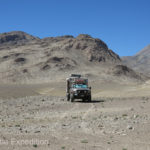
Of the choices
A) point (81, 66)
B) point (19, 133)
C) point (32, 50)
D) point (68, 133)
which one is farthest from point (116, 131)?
point (32, 50)

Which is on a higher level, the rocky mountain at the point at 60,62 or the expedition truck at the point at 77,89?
the rocky mountain at the point at 60,62

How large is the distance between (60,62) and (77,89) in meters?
104

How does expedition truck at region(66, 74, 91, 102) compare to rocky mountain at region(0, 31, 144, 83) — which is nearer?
expedition truck at region(66, 74, 91, 102)

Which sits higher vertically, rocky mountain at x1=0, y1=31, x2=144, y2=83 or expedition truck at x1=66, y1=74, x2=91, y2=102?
rocky mountain at x1=0, y1=31, x2=144, y2=83

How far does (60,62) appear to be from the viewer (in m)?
135

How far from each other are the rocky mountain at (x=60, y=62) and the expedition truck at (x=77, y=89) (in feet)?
287

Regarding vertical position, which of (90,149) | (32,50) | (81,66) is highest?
(32,50)

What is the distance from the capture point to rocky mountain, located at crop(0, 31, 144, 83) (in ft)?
411

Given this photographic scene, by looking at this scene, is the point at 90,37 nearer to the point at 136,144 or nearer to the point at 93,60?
the point at 93,60

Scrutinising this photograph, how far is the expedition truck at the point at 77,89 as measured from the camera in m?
31.9

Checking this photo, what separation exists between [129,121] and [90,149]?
637cm

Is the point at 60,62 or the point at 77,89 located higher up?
the point at 60,62

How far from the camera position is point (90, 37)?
171 meters

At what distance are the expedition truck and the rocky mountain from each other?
287 ft
